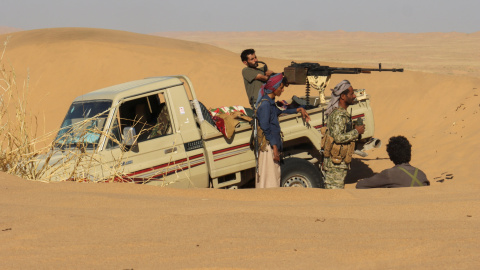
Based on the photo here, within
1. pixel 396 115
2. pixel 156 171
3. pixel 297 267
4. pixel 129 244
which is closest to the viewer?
pixel 297 267

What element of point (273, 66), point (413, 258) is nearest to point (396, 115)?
point (273, 66)

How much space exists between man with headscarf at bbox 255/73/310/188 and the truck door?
924 mm

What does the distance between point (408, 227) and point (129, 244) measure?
1.94 metres

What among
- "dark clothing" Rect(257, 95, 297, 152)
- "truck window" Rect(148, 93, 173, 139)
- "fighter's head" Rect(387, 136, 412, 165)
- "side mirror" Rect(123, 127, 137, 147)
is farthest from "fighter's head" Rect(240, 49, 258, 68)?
"fighter's head" Rect(387, 136, 412, 165)

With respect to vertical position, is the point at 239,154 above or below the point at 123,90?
below

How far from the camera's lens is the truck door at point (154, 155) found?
25.0 ft

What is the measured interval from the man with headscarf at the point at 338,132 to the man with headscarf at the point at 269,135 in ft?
2.05

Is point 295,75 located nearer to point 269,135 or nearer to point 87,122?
point 269,135

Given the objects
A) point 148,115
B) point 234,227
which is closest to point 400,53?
point 148,115

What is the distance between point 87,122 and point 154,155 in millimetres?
878

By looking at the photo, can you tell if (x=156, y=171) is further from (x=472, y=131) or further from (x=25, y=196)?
(x=472, y=131)

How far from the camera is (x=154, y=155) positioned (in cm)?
788

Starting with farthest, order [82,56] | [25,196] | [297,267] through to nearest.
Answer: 1. [82,56]
2. [25,196]
3. [297,267]

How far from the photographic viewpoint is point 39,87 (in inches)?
822
